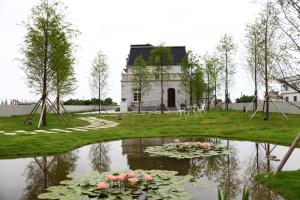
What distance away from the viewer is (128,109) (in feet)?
161

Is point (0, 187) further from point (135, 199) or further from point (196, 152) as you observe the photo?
point (196, 152)

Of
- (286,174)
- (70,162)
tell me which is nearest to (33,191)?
(70,162)

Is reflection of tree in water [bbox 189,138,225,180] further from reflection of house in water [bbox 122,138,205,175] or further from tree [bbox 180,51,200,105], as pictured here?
tree [bbox 180,51,200,105]

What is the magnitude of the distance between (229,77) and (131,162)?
34.8m

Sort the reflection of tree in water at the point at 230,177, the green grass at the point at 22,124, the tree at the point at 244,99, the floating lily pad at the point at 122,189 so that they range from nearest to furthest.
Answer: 1. the floating lily pad at the point at 122,189
2. the reflection of tree in water at the point at 230,177
3. the green grass at the point at 22,124
4. the tree at the point at 244,99

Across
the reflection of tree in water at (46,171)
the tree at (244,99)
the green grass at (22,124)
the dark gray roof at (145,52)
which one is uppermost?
the dark gray roof at (145,52)

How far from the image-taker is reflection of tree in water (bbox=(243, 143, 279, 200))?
289 inches

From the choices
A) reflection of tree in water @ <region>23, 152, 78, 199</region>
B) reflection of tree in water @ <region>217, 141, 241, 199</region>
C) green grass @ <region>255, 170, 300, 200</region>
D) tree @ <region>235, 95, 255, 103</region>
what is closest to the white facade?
tree @ <region>235, 95, 255, 103</region>

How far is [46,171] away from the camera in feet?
33.2

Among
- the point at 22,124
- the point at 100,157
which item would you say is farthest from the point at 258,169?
the point at 22,124

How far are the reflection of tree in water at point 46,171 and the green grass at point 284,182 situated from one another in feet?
16.9

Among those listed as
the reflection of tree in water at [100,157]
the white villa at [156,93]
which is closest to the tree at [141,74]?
the white villa at [156,93]

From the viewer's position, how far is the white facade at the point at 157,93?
50000 mm

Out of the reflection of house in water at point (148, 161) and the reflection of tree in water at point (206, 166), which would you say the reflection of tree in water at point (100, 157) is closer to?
the reflection of house in water at point (148, 161)
